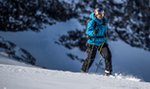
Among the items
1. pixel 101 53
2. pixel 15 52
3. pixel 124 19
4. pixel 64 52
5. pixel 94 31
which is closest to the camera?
pixel 94 31

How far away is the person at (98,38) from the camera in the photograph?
1196 cm

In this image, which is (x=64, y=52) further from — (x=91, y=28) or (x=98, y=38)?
(x=91, y=28)

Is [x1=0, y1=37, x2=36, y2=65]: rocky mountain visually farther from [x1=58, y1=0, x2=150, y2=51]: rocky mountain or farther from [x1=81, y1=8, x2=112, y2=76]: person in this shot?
[x1=81, y1=8, x2=112, y2=76]: person

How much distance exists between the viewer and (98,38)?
1222 cm

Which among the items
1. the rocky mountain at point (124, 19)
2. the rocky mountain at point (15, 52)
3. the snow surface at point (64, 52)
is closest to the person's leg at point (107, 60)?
the rocky mountain at point (15, 52)

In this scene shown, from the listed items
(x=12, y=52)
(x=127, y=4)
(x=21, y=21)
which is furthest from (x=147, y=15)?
(x=12, y=52)

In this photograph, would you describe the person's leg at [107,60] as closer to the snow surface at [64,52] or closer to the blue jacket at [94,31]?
the blue jacket at [94,31]

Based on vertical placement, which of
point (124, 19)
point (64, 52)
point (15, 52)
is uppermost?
point (124, 19)

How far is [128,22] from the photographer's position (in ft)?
134

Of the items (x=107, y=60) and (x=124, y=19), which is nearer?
(x=107, y=60)

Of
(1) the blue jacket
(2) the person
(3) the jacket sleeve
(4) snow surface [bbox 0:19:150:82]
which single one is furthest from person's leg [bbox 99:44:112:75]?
(4) snow surface [bbox 0:19:150:82]

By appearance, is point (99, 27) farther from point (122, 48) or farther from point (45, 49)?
point (122, 48)

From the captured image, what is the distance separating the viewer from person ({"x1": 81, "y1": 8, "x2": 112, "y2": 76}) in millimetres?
11961

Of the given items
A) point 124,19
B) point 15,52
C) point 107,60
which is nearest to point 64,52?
point 15,52
